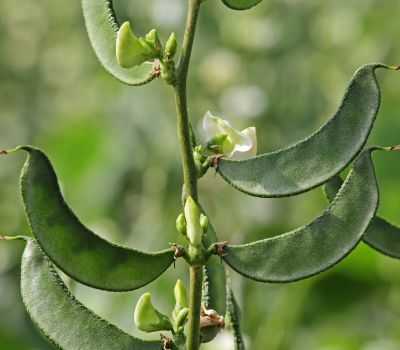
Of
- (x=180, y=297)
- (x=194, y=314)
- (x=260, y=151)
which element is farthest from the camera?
(x=260, y=151)

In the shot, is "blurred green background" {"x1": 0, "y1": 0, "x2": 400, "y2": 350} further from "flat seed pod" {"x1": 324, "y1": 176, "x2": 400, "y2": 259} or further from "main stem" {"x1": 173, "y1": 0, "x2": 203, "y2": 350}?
"main stem" {"x1": 173, "y1": 0, "x2": 203, "y2": 350}

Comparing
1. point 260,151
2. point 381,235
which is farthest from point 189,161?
point 260,151

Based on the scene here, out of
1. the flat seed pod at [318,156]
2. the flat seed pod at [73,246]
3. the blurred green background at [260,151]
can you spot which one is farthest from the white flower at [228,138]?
the blurred green background at [260,151]

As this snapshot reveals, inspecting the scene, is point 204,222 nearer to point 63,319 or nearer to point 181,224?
point 181,224

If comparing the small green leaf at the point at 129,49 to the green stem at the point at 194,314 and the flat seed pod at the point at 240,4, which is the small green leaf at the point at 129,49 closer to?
the flat seed pod at the point at 240,4

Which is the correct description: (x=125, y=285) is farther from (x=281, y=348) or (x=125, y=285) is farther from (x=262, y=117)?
(x=262, y=117)

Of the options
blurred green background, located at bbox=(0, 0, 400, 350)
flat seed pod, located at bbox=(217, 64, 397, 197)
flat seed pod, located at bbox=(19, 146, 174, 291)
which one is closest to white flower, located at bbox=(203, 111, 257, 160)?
flat seed pod, located at bbox=(217, 64, 397, 197)
